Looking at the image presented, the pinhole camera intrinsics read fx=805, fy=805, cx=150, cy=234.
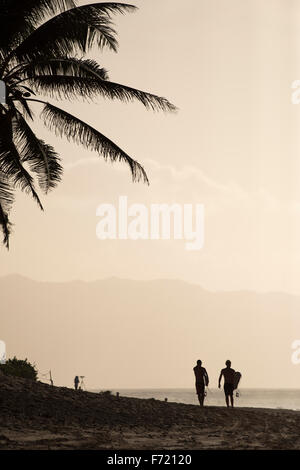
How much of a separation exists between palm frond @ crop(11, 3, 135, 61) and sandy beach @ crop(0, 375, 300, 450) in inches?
391

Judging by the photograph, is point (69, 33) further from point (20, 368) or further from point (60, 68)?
point (20, 368)

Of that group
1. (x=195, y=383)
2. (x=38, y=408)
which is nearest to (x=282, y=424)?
(x=195, y=383)

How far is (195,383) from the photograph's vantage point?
2598cm

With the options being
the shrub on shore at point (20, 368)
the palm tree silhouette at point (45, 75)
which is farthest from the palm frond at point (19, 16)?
the shrub on shore at point (20, 368)

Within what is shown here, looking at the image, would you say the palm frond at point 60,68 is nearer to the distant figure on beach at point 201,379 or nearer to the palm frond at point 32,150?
the palm frond at point 32,150

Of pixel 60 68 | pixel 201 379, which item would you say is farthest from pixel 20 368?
pixel 60 68

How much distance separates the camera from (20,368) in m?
35.2

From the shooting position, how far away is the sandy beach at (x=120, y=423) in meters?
18.4

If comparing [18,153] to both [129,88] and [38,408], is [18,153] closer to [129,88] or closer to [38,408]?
[129,88]

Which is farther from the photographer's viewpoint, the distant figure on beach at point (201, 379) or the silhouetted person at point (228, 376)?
the distant figure on beach at point (201, 379)

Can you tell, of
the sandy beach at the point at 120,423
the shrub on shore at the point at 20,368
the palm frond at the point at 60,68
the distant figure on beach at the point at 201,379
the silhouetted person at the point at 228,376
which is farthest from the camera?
the shrub on shore at the point at 20,368

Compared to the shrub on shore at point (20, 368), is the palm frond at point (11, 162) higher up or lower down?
higher up

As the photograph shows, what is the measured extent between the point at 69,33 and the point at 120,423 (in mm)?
11059

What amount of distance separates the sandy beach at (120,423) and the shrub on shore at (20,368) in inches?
358
